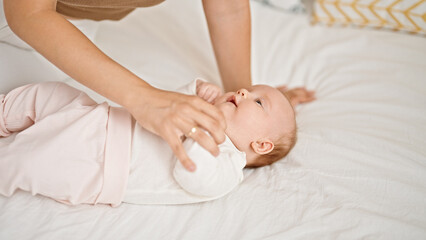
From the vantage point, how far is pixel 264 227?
36.4 inches

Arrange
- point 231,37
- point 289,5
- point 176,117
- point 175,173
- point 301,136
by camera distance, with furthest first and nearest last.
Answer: point 289,5 → point 231,37 → point 301,136 → point 175,173 → point 176,117

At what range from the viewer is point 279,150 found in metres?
1.11

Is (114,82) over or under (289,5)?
over

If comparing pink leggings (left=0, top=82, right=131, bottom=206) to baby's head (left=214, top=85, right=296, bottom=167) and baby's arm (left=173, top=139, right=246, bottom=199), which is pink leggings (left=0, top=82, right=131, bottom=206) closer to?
baby's arm (left=173, top=139, right=246, bottom=199)

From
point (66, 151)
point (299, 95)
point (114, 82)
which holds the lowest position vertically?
point (299, 95)

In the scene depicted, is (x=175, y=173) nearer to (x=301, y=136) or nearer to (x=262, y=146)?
(x=262, y=146)

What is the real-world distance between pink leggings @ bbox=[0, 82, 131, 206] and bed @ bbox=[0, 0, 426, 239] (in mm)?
48

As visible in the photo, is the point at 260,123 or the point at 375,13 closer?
the point at 260,123

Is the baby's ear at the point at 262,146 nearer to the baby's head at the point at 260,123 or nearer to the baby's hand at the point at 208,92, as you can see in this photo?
the baby's head at the point at 260,123

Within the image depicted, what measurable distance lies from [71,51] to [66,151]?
24 centimetres

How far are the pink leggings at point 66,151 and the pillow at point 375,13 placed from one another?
1093 mm

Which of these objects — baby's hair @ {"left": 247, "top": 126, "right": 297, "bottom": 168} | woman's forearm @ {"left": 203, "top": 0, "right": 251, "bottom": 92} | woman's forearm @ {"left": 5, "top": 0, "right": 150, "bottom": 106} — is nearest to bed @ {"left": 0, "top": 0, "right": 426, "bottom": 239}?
baby's hair @ {"left": 247, "top": 126, "right": 297, "bottom": 168}

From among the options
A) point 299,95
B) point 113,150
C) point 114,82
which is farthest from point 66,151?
point 299,95

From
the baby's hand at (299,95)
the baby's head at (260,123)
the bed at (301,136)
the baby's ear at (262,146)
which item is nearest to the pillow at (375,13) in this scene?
the bed at (301,136)
